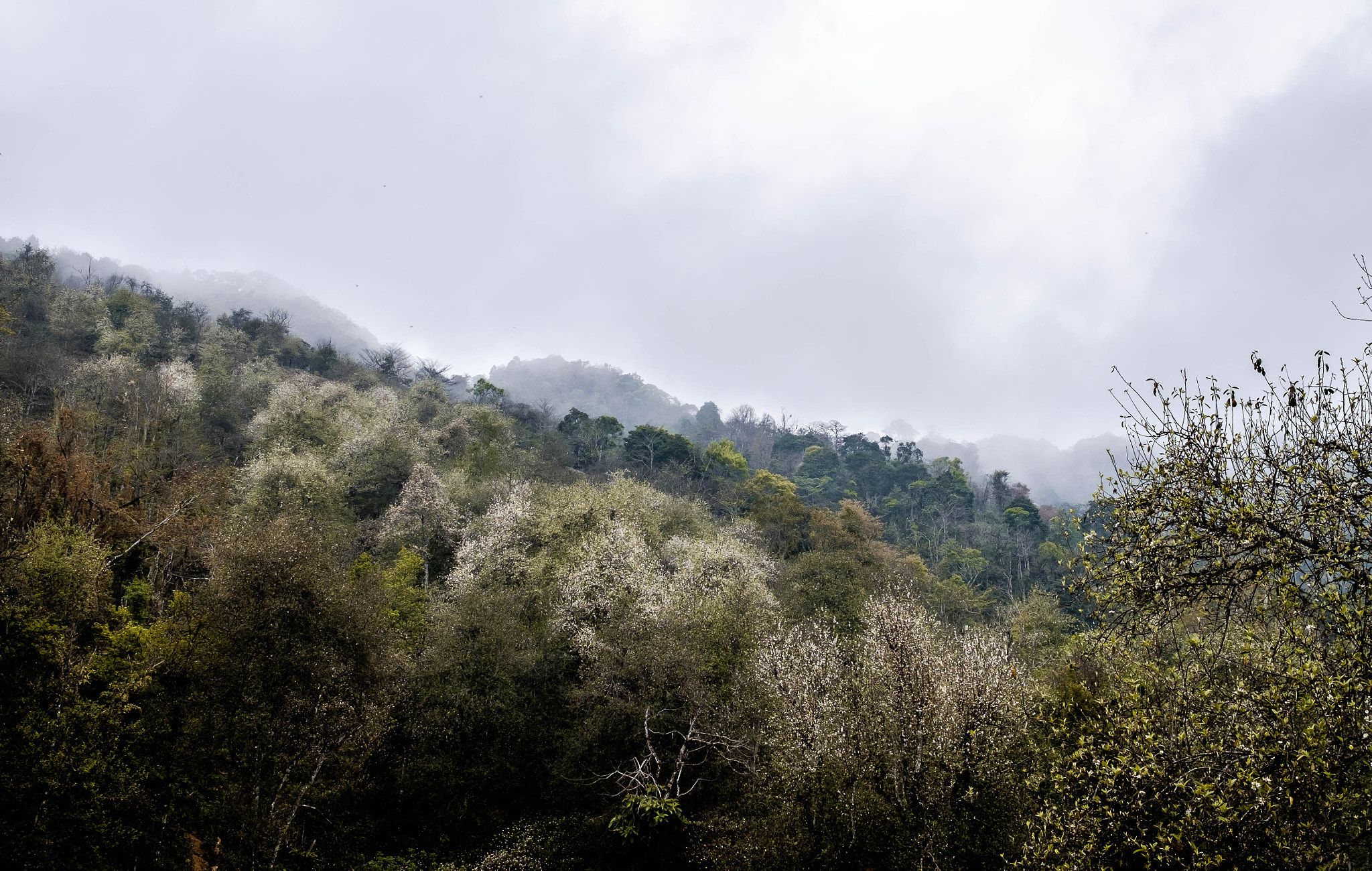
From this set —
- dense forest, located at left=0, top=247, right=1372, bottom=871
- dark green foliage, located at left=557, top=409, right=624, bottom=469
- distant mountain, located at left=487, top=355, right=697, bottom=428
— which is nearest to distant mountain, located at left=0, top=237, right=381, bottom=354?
distant mountain, located at left=487, top=355, right=697, bottom=428

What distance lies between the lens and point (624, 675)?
66.1ft

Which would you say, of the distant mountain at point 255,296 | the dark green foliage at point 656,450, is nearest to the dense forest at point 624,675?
the dark green foliage at point 656,450

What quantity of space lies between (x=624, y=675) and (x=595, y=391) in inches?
6740

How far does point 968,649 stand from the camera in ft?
47.3

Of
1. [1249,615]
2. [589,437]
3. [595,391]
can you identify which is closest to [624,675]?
[1249,615]

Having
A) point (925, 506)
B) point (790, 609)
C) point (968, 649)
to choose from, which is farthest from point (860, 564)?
point (925, 506)

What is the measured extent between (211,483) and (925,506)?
7511 cm

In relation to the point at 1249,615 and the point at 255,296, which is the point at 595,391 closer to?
the point at 255,296

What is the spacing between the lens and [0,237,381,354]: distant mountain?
129 metres

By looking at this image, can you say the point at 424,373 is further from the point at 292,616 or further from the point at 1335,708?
the point at 1335,708

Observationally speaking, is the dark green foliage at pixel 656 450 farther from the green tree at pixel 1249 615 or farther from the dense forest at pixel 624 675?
the green tree at pixel 1249 615

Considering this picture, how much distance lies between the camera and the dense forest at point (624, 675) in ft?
21.4

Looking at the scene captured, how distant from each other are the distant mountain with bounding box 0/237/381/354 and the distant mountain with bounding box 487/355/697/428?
149 ft

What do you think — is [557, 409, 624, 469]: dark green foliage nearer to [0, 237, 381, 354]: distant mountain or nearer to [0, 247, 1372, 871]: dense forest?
[0, 247, 1372, 871]: dense forest
